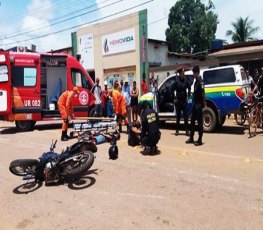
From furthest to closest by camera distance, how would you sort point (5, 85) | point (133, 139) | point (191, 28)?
point (191, 28) → point (5, 85) → point (133, 139)

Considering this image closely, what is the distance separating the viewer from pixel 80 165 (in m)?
6.63

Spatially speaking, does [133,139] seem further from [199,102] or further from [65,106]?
[65,106]

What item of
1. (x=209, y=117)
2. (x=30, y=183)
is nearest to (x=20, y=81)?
(x=209, y=117)

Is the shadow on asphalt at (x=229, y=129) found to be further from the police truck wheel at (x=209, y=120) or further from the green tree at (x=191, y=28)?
the green tree at (x=191, y=28)

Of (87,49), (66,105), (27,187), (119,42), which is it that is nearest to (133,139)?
(66,105)

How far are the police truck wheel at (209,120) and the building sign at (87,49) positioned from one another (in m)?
17.5

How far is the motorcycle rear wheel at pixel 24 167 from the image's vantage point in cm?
665

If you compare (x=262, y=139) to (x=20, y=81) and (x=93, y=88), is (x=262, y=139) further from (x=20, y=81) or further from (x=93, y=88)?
(x=20, y=81)

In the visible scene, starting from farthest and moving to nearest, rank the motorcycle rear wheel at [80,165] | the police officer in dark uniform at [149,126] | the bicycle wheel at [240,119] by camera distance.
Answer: the bicycle wheel at [240,119] < the police officer in dark uniform at [149,126] < the motorcycle rear wheel at [80,165]

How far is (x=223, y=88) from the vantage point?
11836 mm

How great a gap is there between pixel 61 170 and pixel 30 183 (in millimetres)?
669

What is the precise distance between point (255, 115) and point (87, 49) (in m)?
19.4

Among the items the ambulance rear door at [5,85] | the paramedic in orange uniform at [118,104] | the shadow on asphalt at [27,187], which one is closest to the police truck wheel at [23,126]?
the ambulance rear door at [5,85]

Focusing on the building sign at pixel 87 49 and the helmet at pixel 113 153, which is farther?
the building sign at pixel 87 49
